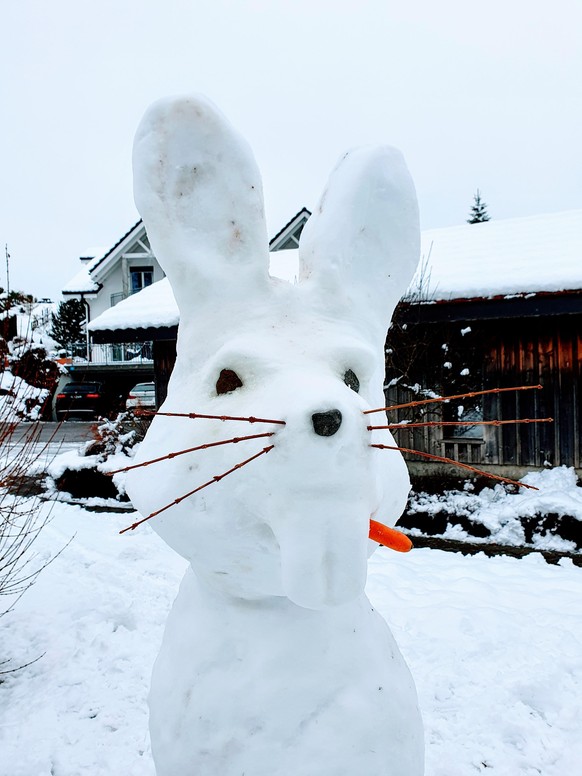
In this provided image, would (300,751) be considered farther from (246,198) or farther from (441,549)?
(441,549)

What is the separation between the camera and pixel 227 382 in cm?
147

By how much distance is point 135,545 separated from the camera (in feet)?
20.4

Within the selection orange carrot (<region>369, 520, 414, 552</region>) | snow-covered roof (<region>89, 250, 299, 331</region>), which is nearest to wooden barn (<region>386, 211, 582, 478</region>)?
snow-covered roof (<region>89, 250, 299, 331</region>)

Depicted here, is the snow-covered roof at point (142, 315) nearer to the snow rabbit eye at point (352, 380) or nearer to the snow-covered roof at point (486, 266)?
the snow-covered roof at point (486, 266)

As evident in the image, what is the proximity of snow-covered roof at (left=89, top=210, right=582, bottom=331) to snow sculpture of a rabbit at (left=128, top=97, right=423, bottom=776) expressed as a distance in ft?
18.6

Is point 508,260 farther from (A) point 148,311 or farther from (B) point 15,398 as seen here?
(B) point 15,398

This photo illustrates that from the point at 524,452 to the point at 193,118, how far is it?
741cm

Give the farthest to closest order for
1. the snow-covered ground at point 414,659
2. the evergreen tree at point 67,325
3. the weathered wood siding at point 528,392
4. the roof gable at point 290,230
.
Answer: the evergreen tree at point 67,325 → the roof gable at point 290,230 → the weathered wood siding at point 528,392 → the snow-covered ground at point 414,659

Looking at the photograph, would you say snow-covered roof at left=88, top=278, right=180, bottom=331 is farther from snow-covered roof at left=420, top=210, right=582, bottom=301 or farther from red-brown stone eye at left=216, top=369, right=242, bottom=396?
red-brown stone eye at left=216, top=369, right=242, bottom=396

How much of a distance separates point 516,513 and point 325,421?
240 inches

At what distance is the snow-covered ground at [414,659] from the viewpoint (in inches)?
118

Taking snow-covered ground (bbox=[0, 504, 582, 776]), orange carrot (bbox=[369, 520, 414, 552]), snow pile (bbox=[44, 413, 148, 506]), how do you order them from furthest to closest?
1. snow pile (bbox=[44, 413, 148, 506])
2. snow-covered ground (bbox=[0, 504, 582, 776])
3. orange carrot (bbox=[369, 520, 414, 552])

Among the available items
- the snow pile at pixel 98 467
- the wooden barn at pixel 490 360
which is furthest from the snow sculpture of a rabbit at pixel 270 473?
the snow pile at pixel 98 467

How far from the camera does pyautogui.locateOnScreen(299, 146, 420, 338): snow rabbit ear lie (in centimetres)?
170
